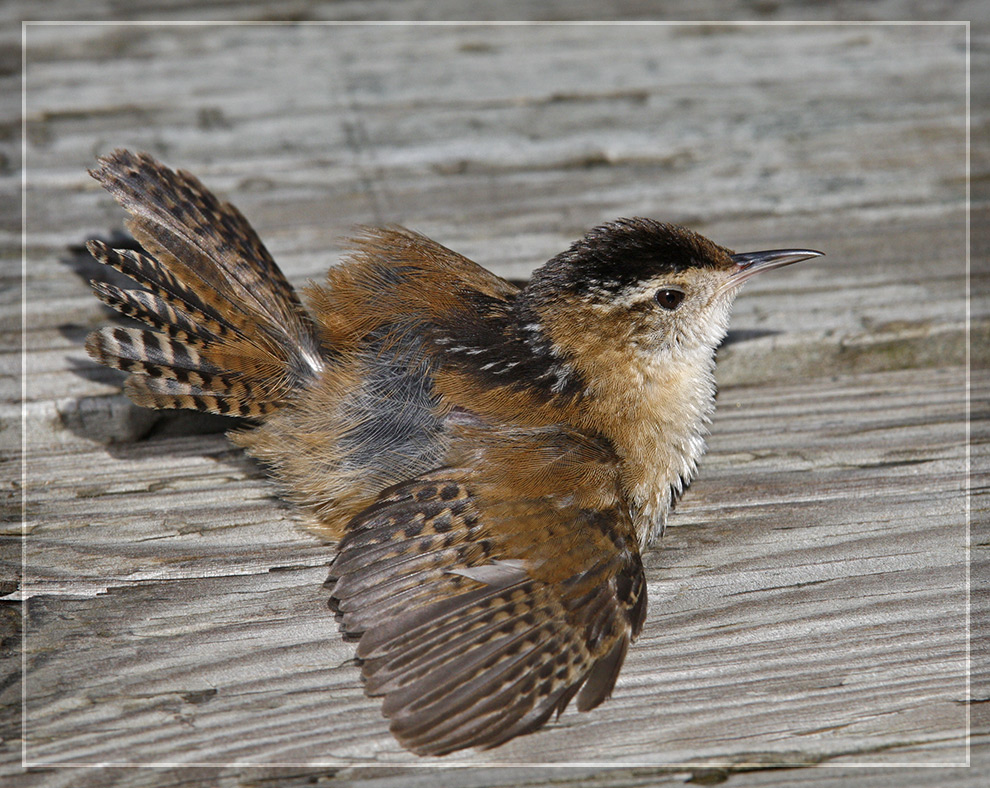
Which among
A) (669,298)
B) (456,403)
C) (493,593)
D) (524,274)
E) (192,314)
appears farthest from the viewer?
(524,274)

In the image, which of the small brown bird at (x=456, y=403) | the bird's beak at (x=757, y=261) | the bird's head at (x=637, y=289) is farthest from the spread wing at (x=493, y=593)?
the bird's beak at (x=757, y=261)

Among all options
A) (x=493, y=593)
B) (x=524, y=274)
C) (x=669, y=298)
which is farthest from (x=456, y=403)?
(x=524, y=274)

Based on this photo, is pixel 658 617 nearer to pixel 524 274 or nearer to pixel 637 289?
pixel 637 289

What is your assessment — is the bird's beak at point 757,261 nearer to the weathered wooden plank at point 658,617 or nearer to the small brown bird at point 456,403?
the small brown bird at point 456,403

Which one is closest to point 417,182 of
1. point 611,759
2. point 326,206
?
point 326,206

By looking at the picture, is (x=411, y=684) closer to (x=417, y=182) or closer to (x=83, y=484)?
(x=83, y=484)
